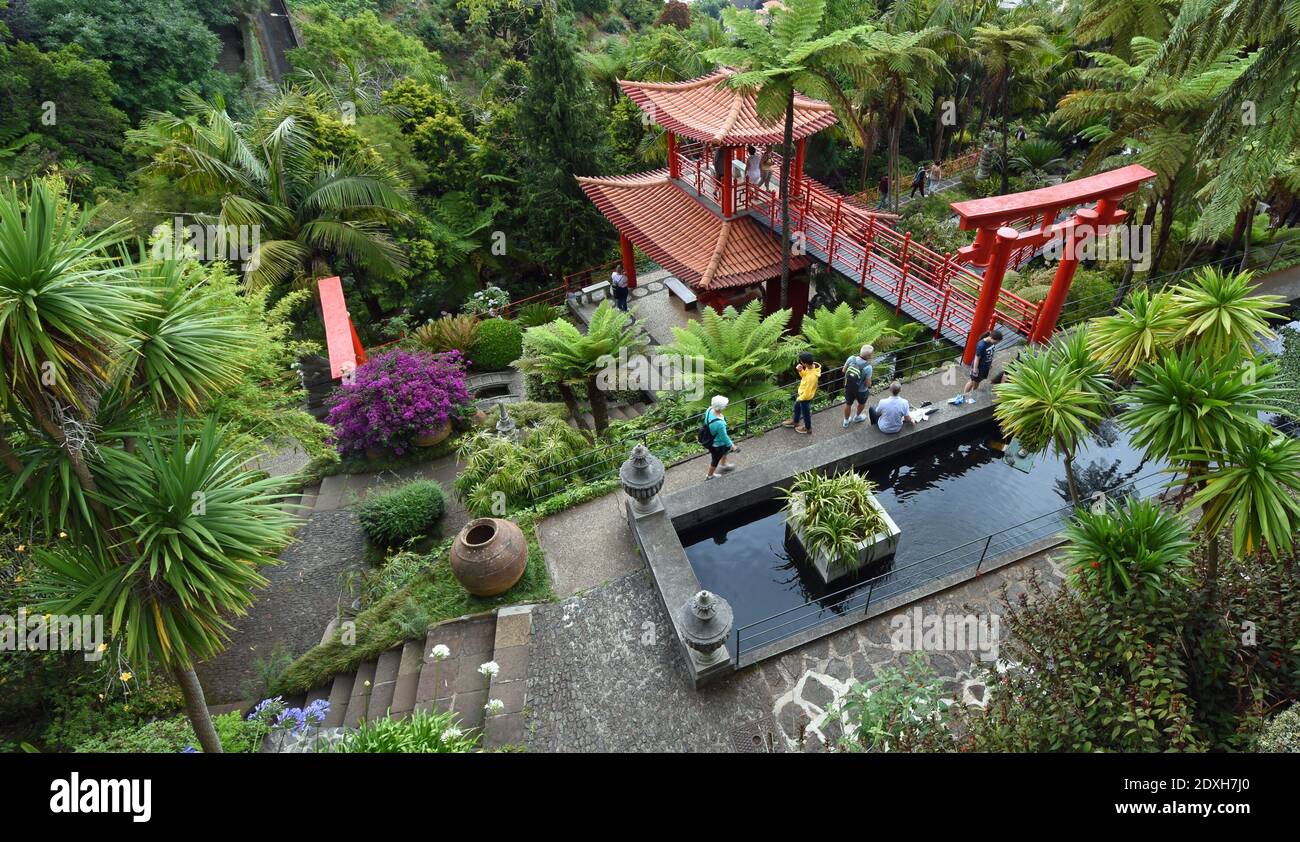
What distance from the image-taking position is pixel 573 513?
34.9 ft

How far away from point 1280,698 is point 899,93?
17.0 metres

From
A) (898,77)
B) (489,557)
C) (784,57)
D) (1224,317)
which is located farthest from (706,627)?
(898,77)

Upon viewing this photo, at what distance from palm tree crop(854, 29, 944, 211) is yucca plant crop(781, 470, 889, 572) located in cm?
787

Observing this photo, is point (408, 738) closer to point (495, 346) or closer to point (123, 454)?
point (123, 454)

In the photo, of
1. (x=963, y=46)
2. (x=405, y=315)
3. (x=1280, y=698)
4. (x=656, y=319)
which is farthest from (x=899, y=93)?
(x=1280, y=698)

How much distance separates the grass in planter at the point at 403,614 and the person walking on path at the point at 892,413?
560cm

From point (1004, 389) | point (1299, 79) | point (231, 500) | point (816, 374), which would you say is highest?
point (1299, 79)

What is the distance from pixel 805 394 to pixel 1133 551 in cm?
499

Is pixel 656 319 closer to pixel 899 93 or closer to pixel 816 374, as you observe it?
pixel 816 374

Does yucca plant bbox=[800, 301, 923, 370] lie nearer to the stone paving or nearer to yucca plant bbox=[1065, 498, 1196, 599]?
the stone paving

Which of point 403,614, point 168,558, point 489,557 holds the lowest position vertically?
point 403,614

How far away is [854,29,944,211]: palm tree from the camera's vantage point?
14.3 meters

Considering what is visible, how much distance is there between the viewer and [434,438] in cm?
1423

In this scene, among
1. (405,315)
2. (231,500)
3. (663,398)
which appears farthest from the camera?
(405,315)
